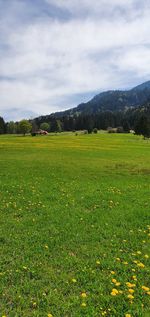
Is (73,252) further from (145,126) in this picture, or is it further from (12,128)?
(12,128)


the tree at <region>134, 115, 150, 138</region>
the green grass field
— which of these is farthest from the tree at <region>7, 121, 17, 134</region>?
the green grass field

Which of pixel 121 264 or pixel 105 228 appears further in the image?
pixel 105 228

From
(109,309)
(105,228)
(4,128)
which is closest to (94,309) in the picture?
(109,309)

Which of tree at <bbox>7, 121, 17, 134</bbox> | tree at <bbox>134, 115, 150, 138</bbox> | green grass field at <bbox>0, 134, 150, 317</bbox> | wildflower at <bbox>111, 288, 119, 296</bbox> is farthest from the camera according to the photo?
tree at <bbox>7, 121, 17, 134</bbox>

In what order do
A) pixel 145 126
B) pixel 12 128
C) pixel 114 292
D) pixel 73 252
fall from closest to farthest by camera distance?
pixel 114 292 < pixel 73 252 < pixel 145 126 < pixel 12 128

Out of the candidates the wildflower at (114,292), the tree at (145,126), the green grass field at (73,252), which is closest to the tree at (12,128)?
the tree at (145,126)

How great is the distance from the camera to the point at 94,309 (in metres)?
6.88

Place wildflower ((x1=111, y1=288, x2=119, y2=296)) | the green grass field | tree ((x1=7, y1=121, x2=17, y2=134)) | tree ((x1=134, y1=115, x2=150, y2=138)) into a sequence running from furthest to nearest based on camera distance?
tree ((x1=7, y1=121, x2=17, y2=134)) < tree ((x1=134, y1=115, x2=150, y2=138)) < wildflower ((x1=111, y1=288, x2=119, y2=296)) < the green grass field

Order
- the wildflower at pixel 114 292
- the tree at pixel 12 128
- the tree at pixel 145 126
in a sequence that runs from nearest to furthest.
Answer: the wildflower at pixel 114 292 < the tree at pixel 145 126 < the tree at pixel 12 128

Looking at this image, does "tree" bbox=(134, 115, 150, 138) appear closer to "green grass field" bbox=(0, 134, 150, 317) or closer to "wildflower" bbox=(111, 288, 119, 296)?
"green grass field" bbox=(0, 134, 150, 317)

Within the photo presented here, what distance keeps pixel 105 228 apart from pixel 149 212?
347 centimetres

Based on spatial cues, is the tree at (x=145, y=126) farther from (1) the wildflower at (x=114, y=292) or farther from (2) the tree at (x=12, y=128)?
(1) the wildflower at (x=114, y=292)

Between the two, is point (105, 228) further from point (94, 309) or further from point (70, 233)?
point (94, 309)

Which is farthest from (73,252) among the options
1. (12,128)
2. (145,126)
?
(12,128)
